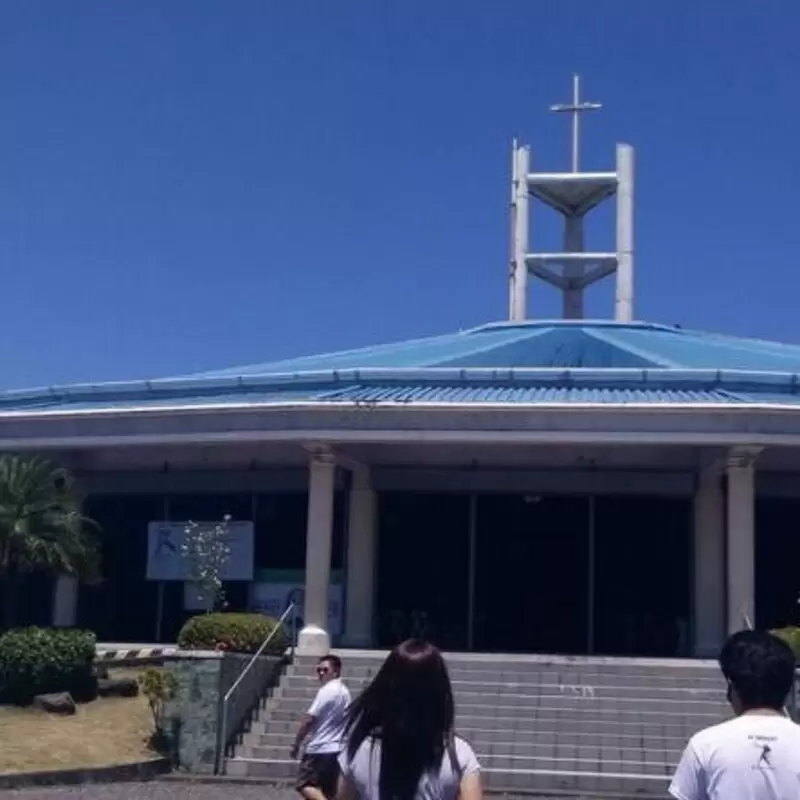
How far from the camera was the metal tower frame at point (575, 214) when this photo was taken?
34750 mm

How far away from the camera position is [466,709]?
68.7 ft

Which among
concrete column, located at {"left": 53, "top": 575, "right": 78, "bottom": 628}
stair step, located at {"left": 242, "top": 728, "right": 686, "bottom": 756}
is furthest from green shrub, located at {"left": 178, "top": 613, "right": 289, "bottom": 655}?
concrete column, located at {"left": 53, "top": 575, "right": 78, "bottom": 628}

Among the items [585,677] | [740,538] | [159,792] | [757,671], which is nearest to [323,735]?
[159,792]

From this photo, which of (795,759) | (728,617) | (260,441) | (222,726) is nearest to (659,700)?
(728,617)

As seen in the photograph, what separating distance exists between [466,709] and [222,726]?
127 inches

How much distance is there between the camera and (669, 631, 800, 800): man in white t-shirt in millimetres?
4402

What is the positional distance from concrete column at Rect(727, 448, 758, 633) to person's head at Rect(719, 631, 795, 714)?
64.7 ft

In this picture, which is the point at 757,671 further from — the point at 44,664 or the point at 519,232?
the point at 519,232

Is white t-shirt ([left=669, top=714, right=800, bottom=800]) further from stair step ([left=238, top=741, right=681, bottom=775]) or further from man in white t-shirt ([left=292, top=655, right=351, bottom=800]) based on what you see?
stair step ([left=238, top=741, right=681, bottom=775])

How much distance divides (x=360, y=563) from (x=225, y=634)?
5748 millimetres

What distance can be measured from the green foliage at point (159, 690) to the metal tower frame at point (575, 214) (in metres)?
16.6

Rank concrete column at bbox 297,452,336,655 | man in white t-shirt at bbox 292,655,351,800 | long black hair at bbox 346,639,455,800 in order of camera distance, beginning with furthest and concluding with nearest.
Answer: concrete column at bbox 297,452,336,655, man in white t-shirt at bbox 292,655,351,800, long black hair at bbox 346,639,455,800

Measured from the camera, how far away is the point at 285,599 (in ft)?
92.9

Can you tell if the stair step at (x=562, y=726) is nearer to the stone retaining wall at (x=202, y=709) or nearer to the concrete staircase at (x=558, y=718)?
the concrete staircase at (x=558, y=718)
